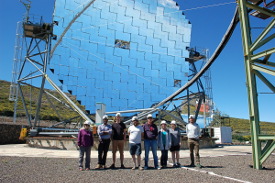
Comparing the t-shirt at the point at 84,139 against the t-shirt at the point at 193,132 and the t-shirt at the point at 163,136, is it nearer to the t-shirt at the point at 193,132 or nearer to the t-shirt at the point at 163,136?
the t-shirt at the point at 163,136

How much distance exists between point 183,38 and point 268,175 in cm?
1265

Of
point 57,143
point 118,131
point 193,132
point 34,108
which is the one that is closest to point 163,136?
point 193,132

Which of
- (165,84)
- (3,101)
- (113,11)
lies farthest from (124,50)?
(3,101)

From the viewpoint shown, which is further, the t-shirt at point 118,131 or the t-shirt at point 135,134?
the t-shirt at point 118,131

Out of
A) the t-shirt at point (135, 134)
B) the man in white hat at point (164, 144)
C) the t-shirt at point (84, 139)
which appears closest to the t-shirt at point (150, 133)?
the t-shirt at point (135, 134)

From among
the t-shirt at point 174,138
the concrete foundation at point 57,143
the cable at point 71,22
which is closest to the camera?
the t-shirt at point 174,138

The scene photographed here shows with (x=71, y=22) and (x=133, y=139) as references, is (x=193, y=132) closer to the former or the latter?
(x=133, y=139)

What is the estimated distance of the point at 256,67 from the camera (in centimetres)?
776

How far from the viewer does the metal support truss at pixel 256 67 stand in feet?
24.2

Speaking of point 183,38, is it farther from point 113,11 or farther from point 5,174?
point 5,174

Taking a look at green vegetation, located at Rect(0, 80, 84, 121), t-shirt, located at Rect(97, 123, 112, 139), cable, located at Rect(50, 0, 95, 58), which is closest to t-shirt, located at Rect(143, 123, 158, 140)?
t-shirt, located at Rect(97, 123, 112, 139)

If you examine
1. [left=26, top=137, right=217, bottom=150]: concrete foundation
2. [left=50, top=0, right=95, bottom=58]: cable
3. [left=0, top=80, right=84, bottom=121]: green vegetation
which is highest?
[left=50, top=0, right=95, bottom=58]: cable

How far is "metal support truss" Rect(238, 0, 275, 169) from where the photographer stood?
7.38 meters

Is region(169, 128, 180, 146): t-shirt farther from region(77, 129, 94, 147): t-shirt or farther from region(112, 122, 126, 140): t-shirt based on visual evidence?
region(77, 129, 94, 147): t-shirt
